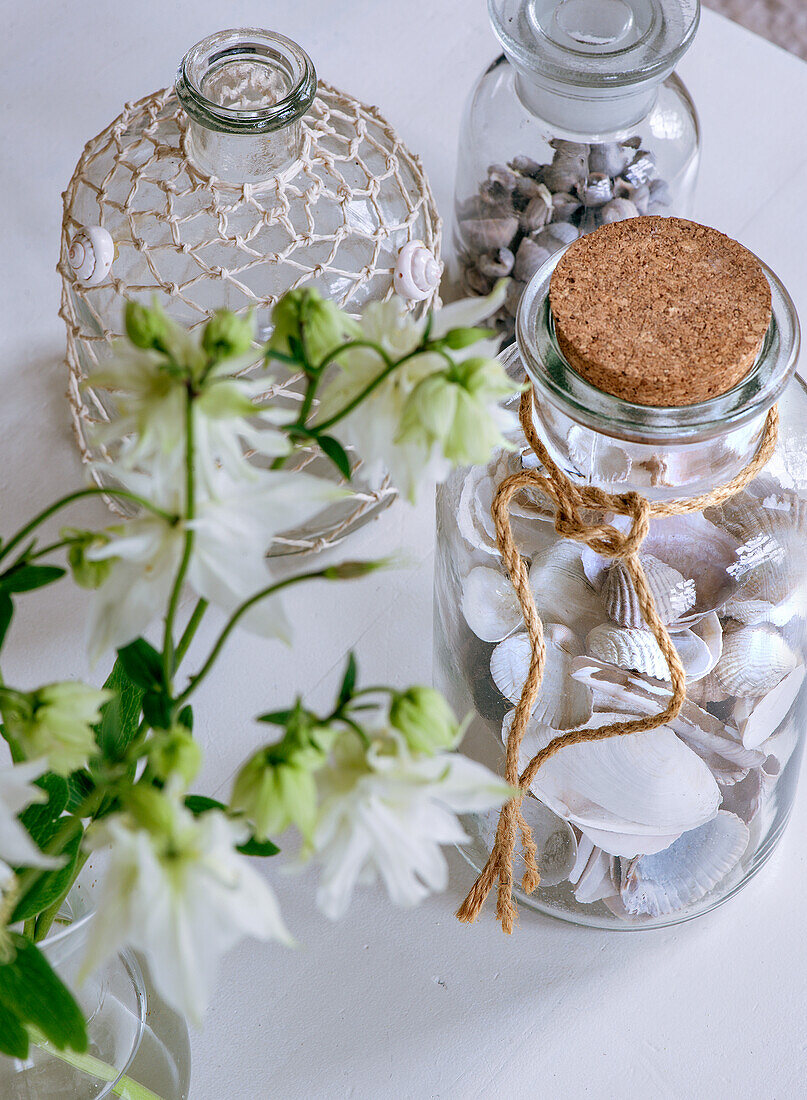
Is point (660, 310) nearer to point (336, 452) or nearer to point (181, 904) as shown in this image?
point (336, 452)

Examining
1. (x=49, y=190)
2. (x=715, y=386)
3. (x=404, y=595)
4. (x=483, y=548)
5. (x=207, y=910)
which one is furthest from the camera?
(x=49, y=190)

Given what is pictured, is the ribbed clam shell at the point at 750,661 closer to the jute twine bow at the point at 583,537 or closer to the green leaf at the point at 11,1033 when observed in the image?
the jute twine bow at the point at 583,537

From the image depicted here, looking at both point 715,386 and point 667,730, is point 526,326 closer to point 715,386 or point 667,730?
point 715,386

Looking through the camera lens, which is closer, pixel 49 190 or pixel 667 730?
pixel 667 730

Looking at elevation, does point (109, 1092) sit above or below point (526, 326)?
below

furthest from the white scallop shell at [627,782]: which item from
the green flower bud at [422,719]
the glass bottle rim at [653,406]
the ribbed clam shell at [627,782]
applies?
the green flower bud at [422,719]

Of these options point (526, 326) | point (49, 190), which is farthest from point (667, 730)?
point (49, 190)

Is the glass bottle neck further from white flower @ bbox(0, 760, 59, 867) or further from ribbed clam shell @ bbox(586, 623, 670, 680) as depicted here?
white flower @ bbox(0, 760, 59, 867)
